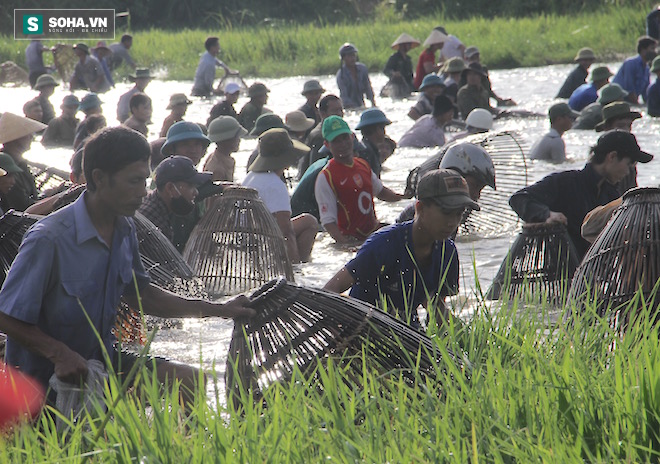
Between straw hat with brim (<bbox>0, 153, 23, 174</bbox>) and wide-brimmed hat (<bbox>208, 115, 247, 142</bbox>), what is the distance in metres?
1.83

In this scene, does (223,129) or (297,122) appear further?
(297,122)

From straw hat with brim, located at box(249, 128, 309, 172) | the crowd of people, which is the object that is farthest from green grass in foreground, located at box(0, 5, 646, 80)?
straw hat with brim, located at box(249, 128, 309, 172)

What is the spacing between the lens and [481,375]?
3.41 metres

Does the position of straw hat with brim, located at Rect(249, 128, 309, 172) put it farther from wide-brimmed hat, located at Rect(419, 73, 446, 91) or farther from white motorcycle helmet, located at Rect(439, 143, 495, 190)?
wide-brimmed hat, located at Rect(419, 73, 446, 91)

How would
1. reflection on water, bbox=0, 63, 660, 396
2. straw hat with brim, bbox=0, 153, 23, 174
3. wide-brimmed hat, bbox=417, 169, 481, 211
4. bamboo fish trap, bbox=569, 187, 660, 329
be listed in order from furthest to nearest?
straw hat with brim, bbox=0, 153, 23, 174, reflection on water, bbox=0, 63, 660, 396, bamboo fish trap, bbox=569, 187, 660, 329, wide-brimmed hat, bbox=417, 169, 481, 211

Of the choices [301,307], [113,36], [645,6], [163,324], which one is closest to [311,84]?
[163,324]

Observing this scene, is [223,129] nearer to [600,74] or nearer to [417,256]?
[417,256]

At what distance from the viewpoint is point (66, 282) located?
344cm

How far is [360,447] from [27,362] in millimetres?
1365

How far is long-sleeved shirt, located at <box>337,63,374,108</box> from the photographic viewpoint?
1809 centimetres

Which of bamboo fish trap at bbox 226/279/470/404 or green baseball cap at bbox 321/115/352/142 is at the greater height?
green baseball cap at bbox 321/115/352/142

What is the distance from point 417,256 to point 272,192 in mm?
3082

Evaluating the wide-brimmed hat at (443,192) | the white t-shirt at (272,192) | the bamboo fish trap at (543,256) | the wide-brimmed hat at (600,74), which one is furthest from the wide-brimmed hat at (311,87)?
the wide-brimmed hat at (443,192)

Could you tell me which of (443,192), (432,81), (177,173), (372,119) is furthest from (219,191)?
(432,81)
